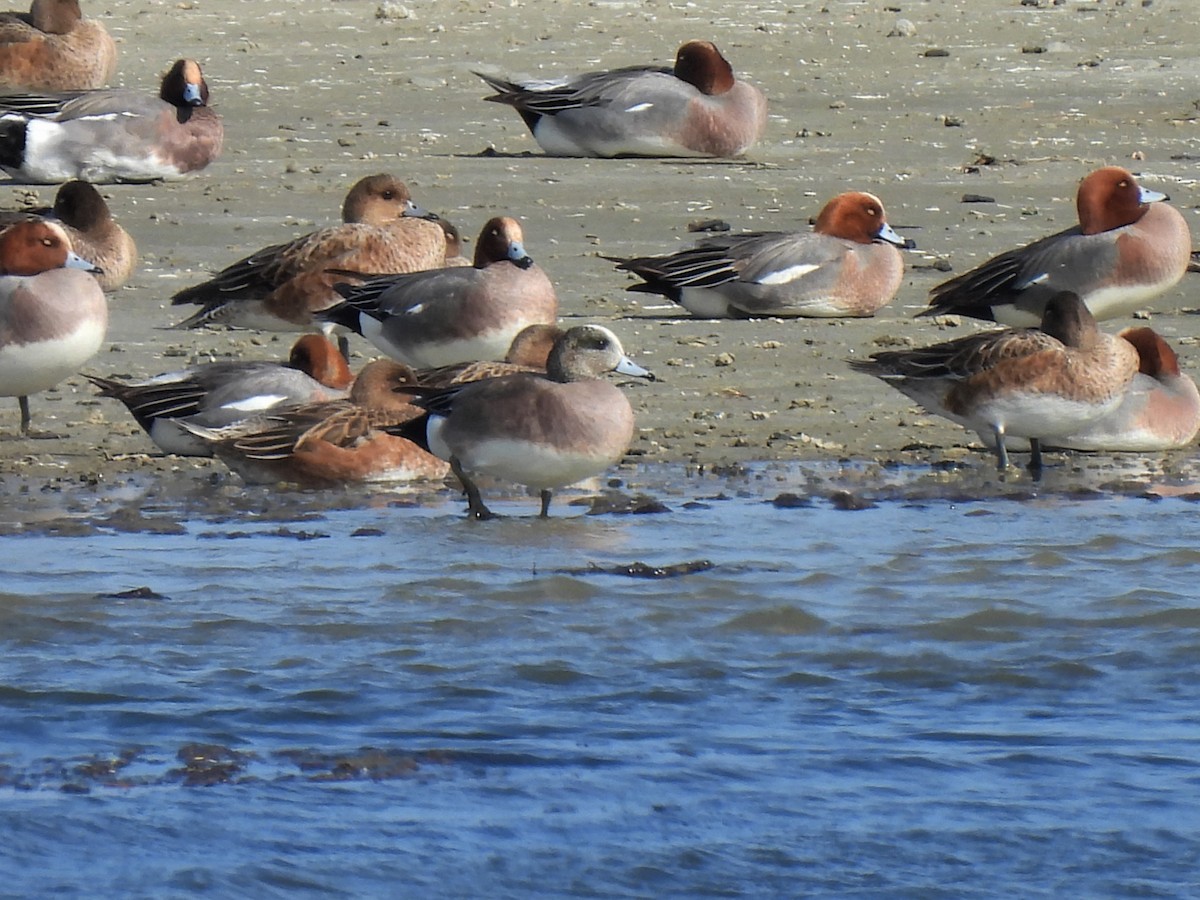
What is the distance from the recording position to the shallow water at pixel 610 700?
494 cm

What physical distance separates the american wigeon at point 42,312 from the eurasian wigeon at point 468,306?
1216 millimetres

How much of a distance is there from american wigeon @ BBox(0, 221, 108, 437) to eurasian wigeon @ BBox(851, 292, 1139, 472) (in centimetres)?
293

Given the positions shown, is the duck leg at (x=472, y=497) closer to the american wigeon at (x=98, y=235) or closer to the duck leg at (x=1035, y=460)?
the duck leg at (x=1035, y=460)

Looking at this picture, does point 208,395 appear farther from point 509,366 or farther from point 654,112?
point 654,112

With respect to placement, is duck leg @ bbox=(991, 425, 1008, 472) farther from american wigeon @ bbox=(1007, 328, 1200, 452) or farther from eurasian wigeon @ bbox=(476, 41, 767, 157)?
eurasian wigeon @ bbox=(476, 41, 767, 157)

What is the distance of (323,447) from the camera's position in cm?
803

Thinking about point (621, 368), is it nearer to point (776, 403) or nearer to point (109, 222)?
point (776, 403)

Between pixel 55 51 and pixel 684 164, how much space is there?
12.9 ft

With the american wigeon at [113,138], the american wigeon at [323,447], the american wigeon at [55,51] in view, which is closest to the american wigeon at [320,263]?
the american wigeon at [113,138]

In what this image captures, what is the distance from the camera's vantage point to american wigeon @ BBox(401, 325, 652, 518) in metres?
7.42

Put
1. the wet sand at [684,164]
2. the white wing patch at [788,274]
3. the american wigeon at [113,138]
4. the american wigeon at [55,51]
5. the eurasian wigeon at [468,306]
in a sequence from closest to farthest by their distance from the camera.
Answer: the wet sand at [684,164], the eurasian wigeon at [468,306], the white wing patch at [788,274], the american wigeon at [113,138], the american wigeon at [55,51]

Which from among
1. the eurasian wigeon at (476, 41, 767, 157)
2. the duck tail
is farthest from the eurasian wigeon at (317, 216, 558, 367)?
the eurasian wigeon at (476, 41, 767, 157)

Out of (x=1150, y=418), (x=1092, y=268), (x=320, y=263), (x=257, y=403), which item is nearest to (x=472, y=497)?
(x=257, y=403)

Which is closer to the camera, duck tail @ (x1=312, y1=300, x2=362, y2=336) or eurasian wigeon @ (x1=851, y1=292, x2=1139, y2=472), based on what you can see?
eurasian wigeon @ (x1=851, y1=292, x2=1139, y2=472)
